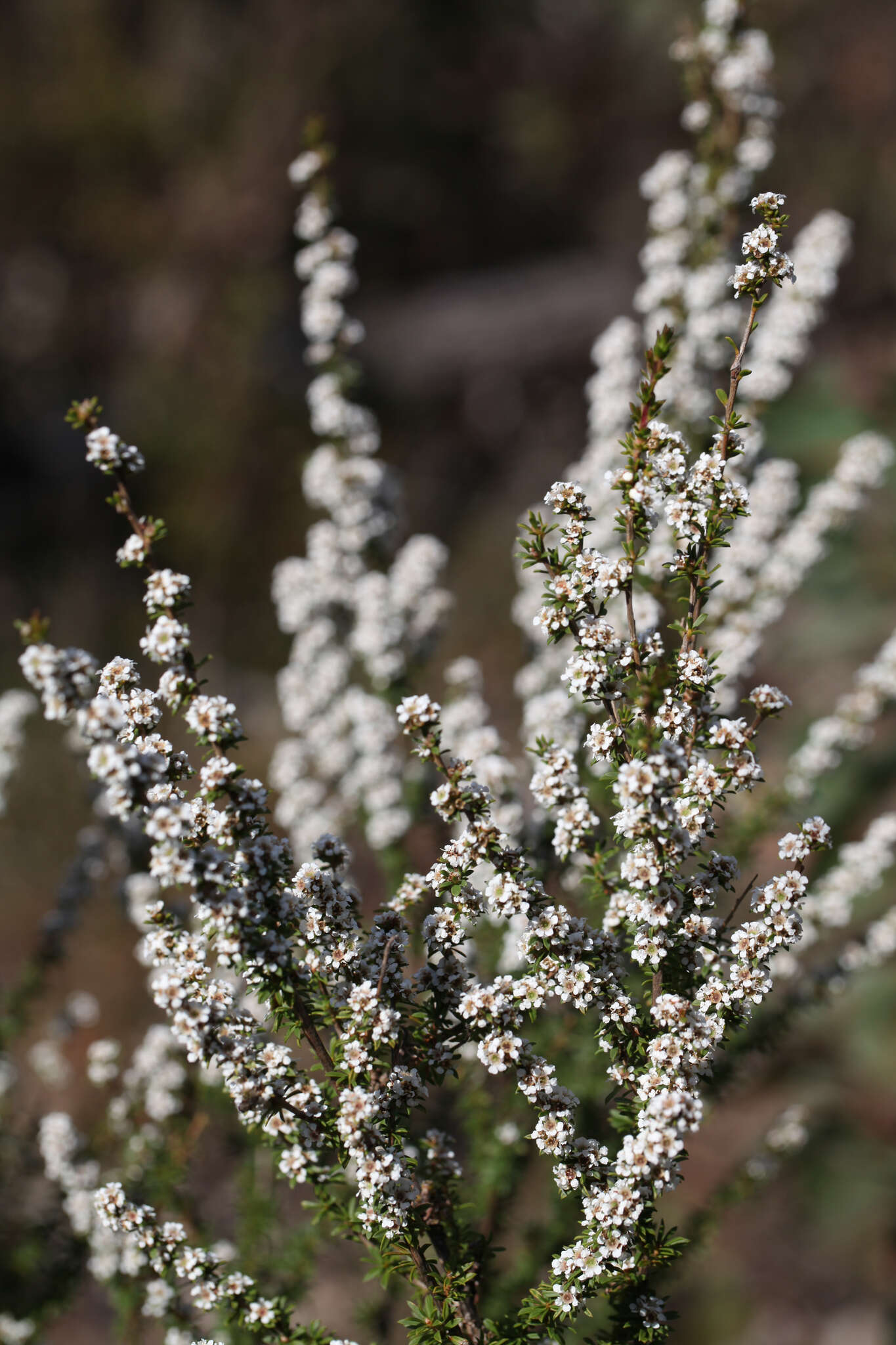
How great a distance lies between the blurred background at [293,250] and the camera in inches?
390

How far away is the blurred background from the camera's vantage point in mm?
9898

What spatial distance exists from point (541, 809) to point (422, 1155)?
85cm

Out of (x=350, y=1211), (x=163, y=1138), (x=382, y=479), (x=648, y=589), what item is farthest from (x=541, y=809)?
(x=163, y=1138)

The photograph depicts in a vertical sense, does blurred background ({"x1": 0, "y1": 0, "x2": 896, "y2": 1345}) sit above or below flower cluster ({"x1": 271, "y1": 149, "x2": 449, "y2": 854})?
above

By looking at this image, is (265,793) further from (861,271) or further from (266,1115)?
(861,271)

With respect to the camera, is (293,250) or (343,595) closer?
(343,595)

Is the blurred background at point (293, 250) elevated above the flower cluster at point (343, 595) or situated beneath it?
elevated above

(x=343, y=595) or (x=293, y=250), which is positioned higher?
(x=293, y=250)

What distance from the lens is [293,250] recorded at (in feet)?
37.7

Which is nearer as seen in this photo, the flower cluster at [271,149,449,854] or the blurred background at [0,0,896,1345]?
the flower cluster at [271,149,449,854]

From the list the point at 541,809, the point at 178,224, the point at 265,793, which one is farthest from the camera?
the point at 178,224

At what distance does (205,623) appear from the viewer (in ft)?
31.4

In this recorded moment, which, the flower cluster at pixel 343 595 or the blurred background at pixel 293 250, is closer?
the flower cluster at pixel 343 595

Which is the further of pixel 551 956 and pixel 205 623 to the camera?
pixel 205 623
